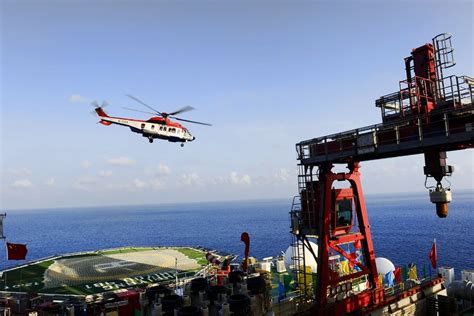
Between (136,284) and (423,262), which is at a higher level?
(136,284)

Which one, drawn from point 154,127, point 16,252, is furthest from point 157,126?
point 16,252

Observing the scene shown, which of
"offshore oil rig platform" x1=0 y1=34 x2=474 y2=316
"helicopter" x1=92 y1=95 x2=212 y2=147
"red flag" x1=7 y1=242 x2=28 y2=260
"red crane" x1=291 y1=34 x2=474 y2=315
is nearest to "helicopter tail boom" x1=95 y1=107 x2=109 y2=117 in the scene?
"helicopter" x1=92 y1=95 x2=212 y2=147

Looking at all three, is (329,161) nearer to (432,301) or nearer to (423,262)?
(432,301)

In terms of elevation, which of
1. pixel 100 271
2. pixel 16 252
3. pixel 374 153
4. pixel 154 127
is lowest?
pixel 100 271

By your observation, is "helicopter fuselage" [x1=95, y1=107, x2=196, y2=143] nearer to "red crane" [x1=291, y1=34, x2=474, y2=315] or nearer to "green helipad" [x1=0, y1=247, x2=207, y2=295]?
"green helipad" [x1=0, y1=247, x2=207, y2=295]

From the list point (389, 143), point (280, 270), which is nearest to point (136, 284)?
point (280, 270)

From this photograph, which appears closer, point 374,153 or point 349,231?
point 374,153

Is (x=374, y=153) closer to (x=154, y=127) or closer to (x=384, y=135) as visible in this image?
(x=384, y=135)
